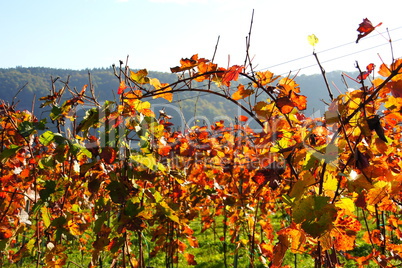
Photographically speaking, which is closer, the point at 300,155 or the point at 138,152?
the point at 300,155

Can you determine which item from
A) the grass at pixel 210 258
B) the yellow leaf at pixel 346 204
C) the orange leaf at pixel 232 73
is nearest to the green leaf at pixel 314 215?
the yellow leaf at pixel 346 204

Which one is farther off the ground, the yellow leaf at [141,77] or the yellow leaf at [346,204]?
the yellow leaf at [141,77]

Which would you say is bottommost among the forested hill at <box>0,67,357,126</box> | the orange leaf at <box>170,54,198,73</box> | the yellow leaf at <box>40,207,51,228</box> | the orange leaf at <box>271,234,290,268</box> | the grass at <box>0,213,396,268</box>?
the grass at <box>0,213,396,268</box>

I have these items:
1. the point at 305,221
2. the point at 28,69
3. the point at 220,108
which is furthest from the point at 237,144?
the point at 28,69

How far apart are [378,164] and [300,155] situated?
0.96 feet

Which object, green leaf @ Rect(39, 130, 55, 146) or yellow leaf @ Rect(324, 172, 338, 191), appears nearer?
yellow leaf @ Rect(324, 172, 338, 191)

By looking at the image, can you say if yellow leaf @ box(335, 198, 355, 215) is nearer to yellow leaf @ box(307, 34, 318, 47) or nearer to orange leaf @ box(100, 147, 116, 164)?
yellow leaf @ box(307, 34, 318, 47)

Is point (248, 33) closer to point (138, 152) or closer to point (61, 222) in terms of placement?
point (138, 152)

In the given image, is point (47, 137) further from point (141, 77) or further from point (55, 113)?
point (141, 77)

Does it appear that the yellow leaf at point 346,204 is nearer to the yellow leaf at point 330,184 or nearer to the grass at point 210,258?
the yellow leaf at point 330,184

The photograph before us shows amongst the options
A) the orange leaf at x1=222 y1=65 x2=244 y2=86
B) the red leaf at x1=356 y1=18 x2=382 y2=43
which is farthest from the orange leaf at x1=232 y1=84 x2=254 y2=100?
the red leaf at x1=356 y1=18 x2=382 y2=43

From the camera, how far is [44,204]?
163 cm

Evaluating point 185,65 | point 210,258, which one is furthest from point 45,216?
point 210,258

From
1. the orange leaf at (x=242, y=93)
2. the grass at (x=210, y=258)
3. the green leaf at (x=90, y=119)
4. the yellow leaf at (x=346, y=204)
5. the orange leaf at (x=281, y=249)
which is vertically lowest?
the grass at (x=210, y=258)
